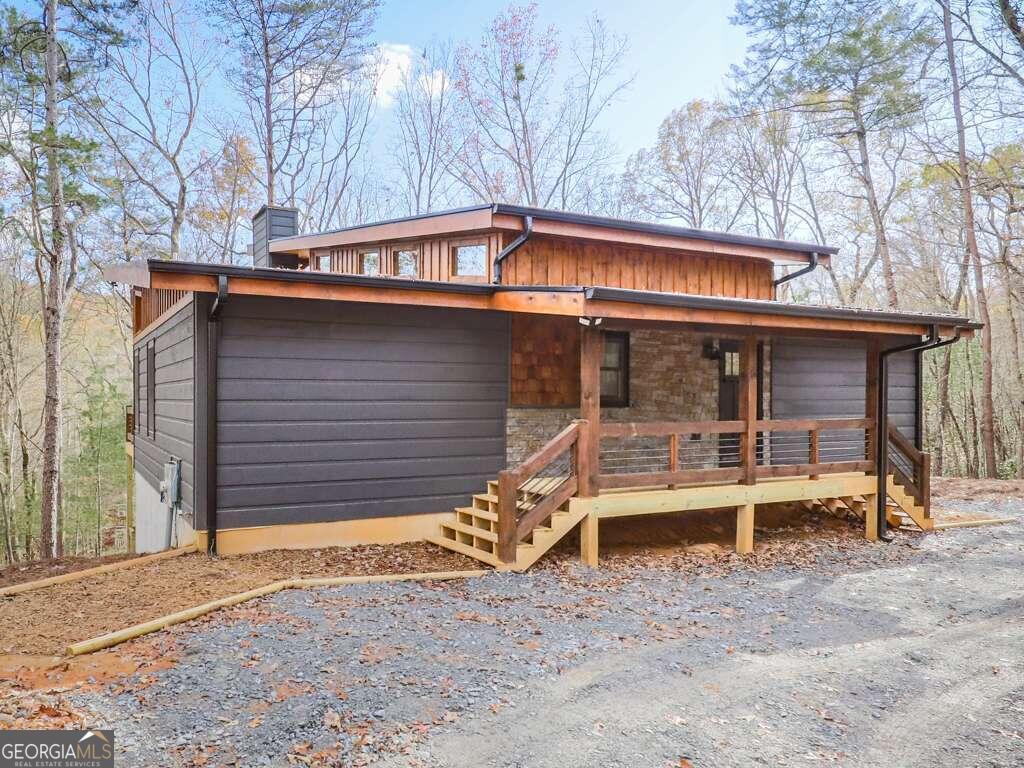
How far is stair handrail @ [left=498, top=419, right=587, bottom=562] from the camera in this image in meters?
6.96

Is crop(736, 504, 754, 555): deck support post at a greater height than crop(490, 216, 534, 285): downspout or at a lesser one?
lesser

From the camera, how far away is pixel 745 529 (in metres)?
8.53

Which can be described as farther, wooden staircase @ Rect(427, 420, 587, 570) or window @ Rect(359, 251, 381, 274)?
window @ Rect(359, 251, 381, 274)

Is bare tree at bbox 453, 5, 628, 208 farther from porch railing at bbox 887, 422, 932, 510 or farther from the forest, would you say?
porch railing at bbox 887, 422, 932, 510

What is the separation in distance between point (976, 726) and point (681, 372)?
6.50 meters

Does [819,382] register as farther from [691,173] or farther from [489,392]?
[691,173]

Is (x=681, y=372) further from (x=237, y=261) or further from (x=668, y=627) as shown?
(x=237, y=261)

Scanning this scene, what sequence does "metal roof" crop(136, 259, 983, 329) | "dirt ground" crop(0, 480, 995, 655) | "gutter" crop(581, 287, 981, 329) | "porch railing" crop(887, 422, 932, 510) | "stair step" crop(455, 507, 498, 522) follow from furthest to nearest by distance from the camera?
"porch railing" crop(887, 422, 932, 510), "stair step" crop(455, 507, 498, 522), "gutter" crop(581, 287, 981, 329), "metal roof" crop(136, 259, 983, 329), "dirt ground" crop(0, 480, 995, 655)

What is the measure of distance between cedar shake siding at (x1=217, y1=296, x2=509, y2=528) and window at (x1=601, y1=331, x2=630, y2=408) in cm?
175

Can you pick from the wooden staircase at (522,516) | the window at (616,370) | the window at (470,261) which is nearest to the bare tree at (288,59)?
the window at (470,261)

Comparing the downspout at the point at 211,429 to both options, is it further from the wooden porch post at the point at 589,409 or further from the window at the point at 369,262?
the window at the point at 369,262

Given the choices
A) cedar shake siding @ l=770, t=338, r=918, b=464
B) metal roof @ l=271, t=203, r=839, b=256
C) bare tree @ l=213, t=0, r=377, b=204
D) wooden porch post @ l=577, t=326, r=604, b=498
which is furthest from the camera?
bare tree @ l=213, t=0, r=377, b=204

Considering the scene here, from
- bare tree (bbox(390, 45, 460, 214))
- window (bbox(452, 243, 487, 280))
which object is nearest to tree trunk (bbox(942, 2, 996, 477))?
window (bbox(452, 243, 487, 280))

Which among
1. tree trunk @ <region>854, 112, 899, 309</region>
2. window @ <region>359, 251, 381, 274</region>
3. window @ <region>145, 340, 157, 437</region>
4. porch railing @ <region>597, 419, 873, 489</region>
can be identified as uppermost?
tree trunk @ <region>854, 112, 899, 309</region>
